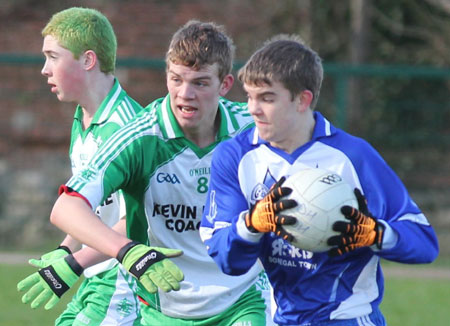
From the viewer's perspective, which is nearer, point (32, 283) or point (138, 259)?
point (138, 259)

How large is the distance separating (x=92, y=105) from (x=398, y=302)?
5891mm

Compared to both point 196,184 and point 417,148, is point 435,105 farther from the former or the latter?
point 196,184

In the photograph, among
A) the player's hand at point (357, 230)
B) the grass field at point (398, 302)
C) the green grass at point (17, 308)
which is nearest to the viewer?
the player's hand at point (357, 230)

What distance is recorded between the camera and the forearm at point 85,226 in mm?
4297

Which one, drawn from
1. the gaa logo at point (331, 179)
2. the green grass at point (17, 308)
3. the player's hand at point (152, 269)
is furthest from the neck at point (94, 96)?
the green grass at point (17, 308)

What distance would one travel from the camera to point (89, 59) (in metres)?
5.46

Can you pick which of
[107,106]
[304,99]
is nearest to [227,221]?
[304,99]

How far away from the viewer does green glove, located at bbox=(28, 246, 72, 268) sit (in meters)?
4.85

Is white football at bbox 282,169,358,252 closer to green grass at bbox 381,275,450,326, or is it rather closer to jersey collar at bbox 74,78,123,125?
jersey collar at bbox 74,78,123,125

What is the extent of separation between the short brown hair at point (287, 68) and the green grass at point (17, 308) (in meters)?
5.51

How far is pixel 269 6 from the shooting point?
50.7ft

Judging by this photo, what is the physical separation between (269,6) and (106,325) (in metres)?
10.6

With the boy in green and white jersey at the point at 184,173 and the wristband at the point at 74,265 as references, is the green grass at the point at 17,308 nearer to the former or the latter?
the boy in green and white jersey at the point at 184,173

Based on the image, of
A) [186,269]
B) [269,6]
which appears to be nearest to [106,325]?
[186,269]
